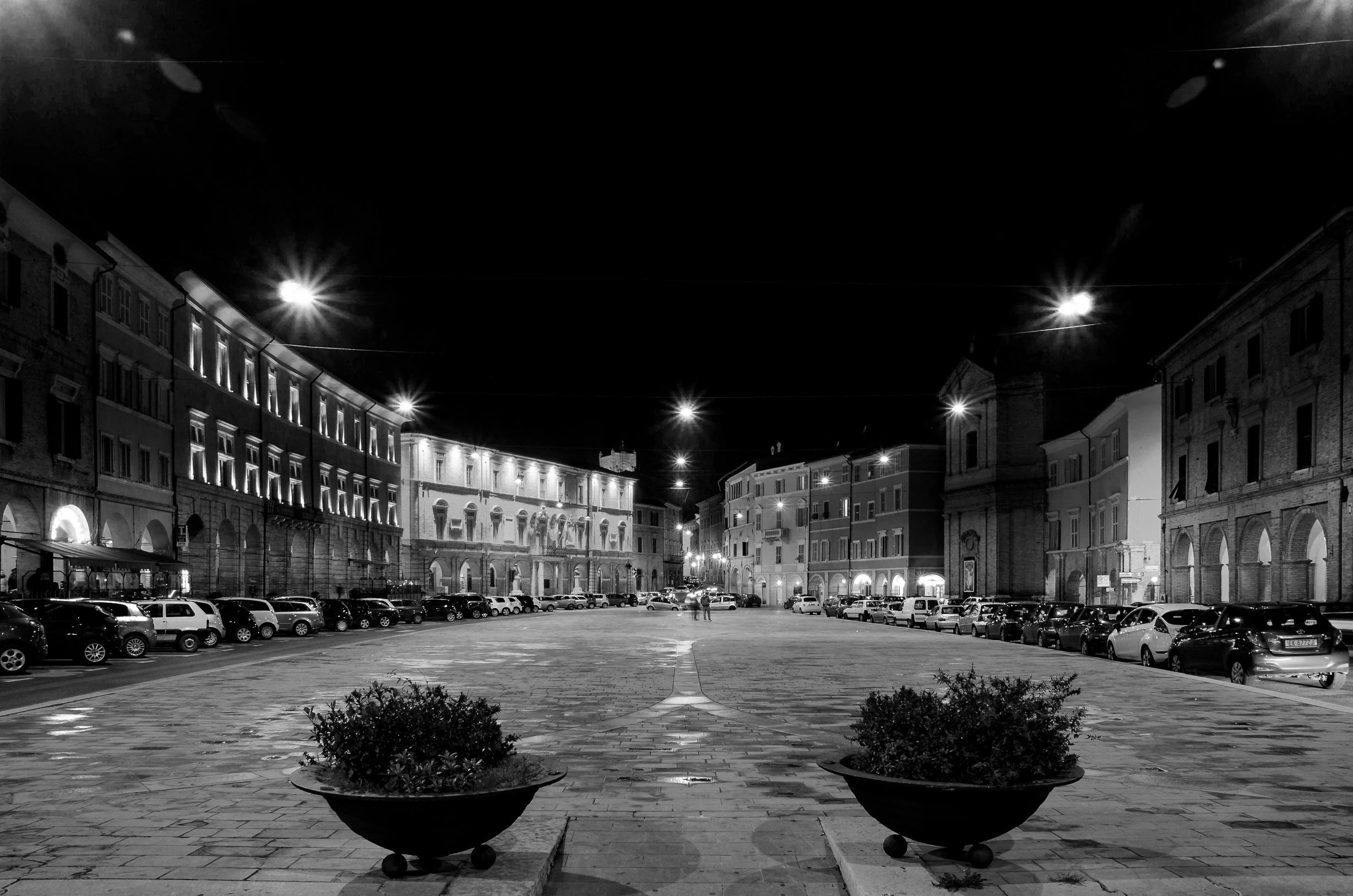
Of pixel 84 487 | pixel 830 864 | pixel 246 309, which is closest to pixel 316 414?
pixel 246 309

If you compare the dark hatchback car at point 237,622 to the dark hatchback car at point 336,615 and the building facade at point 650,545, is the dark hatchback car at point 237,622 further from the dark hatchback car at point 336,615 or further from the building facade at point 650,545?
the building facade at point 650,545

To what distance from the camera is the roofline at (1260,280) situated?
29984mm

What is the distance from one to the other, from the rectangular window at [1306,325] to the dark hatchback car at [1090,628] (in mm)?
9598

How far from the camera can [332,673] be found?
23719 mm

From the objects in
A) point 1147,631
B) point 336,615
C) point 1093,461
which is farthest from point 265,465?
point 1147,631

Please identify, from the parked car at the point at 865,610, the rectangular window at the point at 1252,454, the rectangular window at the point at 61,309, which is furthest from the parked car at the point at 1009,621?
the rectangular window at the point at 61,309

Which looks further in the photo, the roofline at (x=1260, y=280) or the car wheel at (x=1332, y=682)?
the roofline at (x=1260, y=280)

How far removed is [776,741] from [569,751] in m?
2.39

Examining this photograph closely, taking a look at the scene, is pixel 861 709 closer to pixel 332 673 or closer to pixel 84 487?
pixel 332 673

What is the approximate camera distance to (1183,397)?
45969 mm

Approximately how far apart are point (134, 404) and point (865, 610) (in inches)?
1637

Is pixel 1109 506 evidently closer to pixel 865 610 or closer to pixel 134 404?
pixel 865 610

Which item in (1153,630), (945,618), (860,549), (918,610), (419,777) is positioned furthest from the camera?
(860,549)

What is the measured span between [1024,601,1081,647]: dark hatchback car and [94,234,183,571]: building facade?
30.9 meters
